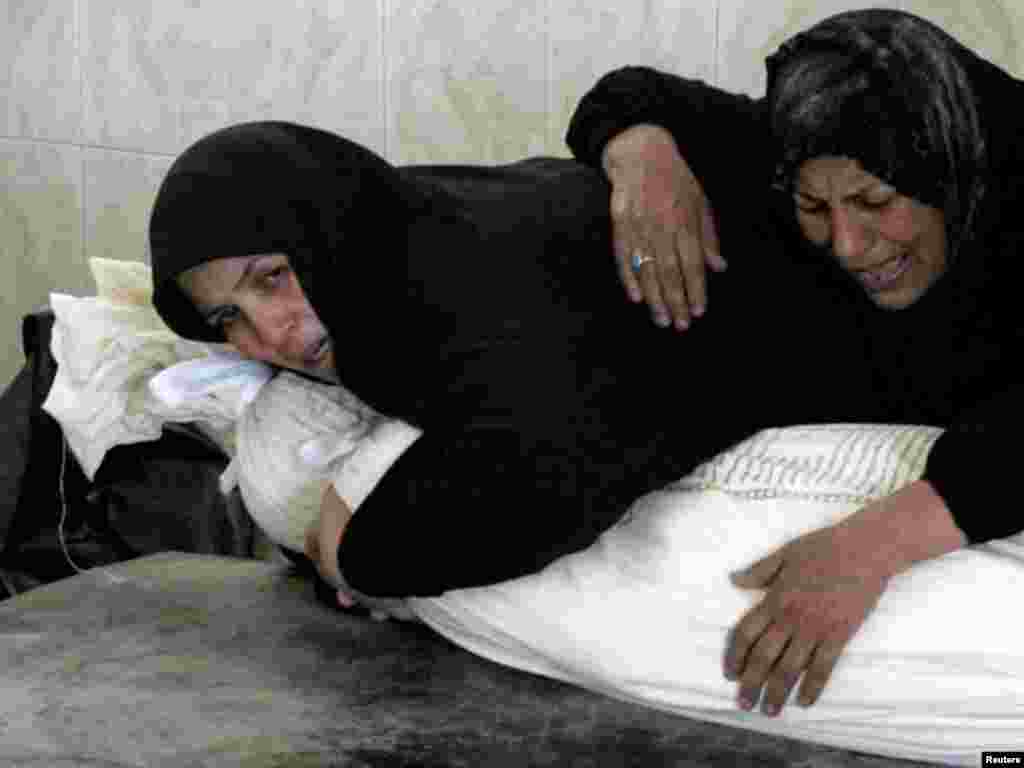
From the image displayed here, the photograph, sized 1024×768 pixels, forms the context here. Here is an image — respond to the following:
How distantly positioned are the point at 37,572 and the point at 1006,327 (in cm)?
145

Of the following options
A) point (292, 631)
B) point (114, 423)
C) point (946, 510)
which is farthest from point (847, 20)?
point (114, 423)

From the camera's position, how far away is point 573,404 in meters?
1.50

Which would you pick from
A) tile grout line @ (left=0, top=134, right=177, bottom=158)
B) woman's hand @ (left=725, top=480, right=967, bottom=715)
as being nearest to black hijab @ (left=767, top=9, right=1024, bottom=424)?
woman's hand @ (left=725, top=480, right=967, bottom=715)

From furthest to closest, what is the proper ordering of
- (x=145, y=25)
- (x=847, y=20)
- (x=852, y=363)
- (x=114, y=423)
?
1. (x=145, y=25)
2. (x=114, y=423)
3. (x=852, y=363)
4. (x=847, y=20)

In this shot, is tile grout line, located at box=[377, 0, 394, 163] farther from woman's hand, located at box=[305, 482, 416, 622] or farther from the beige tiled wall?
woman's hand, located at box=[305, 482, 416, 622]

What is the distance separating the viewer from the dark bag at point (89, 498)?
2309 mm

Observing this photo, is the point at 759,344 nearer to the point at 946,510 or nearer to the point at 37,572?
the point at 946,510

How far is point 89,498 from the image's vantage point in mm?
2314

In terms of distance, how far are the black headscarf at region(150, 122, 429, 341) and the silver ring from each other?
0.22 m

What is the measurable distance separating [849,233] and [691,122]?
1.06ft

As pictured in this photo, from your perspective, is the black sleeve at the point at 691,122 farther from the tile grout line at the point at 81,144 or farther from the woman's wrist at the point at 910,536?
the tile grout line at the point at 81,144

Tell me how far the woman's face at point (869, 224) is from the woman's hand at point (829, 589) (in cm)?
24

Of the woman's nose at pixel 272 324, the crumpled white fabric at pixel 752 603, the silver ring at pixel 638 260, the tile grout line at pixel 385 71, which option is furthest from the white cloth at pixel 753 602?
the tile grout line at pixel 385 71

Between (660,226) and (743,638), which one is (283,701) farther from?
(660,226)
